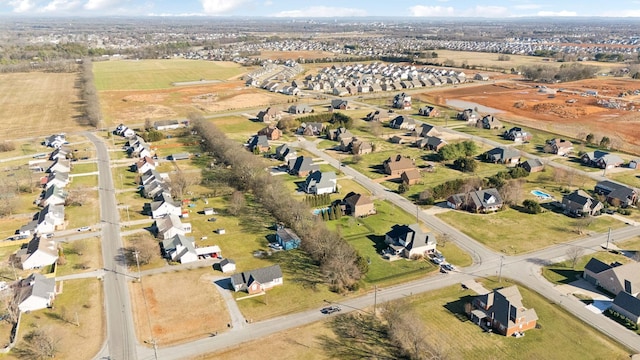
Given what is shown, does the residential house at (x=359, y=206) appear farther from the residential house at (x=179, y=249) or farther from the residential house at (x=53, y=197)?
the residential house at (x=53, y=197)

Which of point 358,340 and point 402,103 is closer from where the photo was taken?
point 358,340

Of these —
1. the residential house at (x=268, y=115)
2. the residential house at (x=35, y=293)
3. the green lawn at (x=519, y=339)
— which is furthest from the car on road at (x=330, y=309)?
the residential house at (x=268, y=115)

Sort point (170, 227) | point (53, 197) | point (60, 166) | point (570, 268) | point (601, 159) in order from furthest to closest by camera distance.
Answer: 1. point (601, 159)
2. point (60, 166)
3. point (53, 197)
4. point (170, 227)
5. point (570, 268)

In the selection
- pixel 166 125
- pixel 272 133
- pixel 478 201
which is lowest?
pixel 478 201

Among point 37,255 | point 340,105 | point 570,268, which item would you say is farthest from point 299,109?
point 570,268

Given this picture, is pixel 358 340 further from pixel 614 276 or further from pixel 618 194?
pixel 618 194

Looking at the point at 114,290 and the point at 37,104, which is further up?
the point at 37,104

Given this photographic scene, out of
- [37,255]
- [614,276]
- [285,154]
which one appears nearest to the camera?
[614,276]
